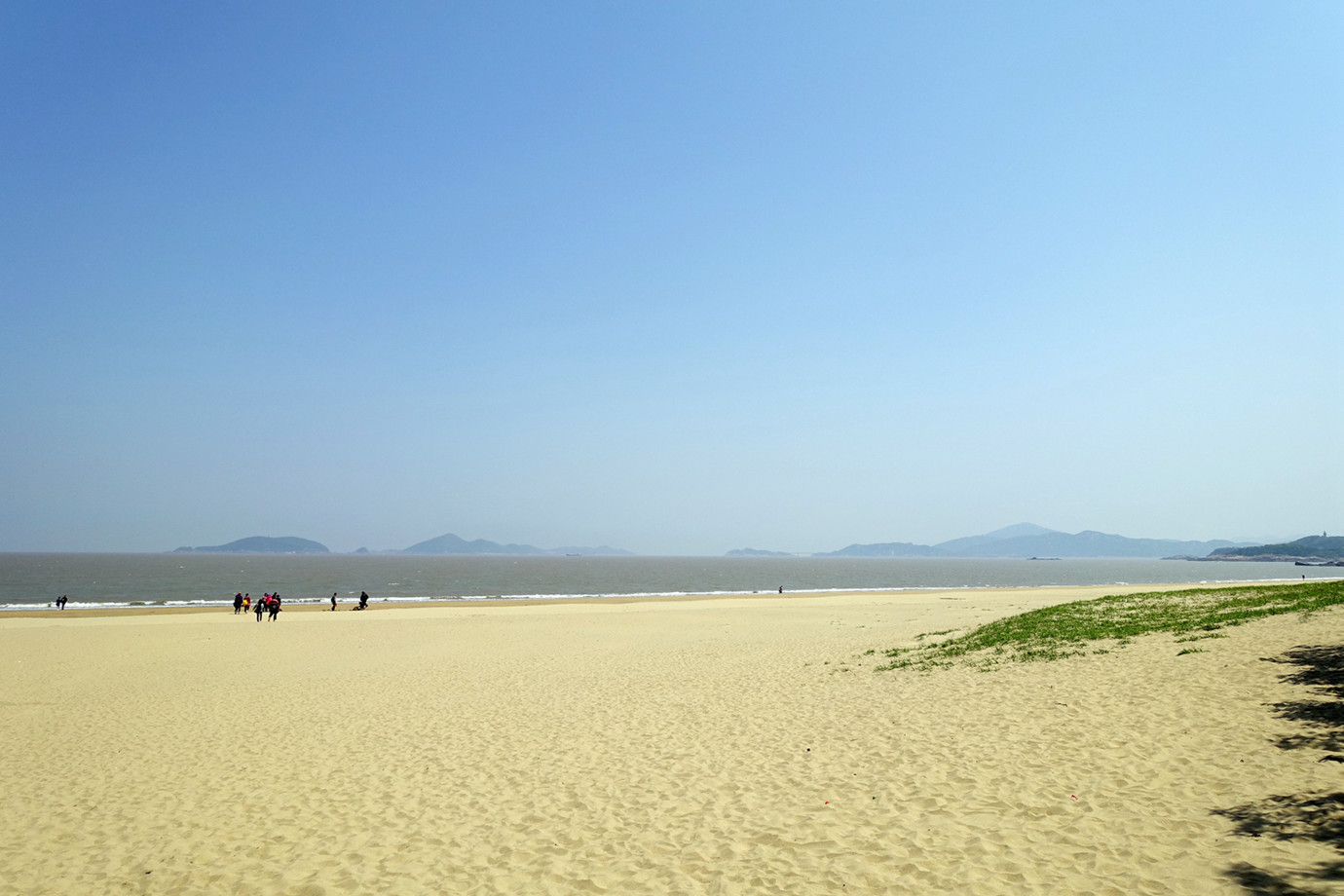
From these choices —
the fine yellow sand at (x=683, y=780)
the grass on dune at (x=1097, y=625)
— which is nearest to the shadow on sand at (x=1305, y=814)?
the fine yellow sand at (x=683, y=780)

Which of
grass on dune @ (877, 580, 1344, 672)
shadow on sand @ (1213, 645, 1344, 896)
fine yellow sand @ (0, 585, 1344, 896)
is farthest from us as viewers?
grass on dune @ (877, 580, 1344, 672)

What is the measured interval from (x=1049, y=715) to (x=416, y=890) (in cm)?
1099

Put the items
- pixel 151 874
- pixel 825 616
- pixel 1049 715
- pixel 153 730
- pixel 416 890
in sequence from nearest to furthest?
pixel 416 890, pixel 151 874, pixel 1049 715, pixel 153 730, pixel 825 616

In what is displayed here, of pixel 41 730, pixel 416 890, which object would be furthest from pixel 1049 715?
pixel 41 730

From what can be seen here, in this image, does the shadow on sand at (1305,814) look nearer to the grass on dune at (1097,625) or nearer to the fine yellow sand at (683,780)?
the fine yellow sand at (683,780)

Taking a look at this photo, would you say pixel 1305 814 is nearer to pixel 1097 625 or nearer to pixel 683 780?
pixel 683 780

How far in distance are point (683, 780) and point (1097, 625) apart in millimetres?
17513

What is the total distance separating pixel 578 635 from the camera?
3238 centimetres

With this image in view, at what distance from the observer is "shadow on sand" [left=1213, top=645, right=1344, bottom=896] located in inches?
251

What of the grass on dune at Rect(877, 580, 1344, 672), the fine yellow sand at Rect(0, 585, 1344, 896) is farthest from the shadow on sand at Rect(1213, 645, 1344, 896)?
the grass on dune at Rect(877, 580, 1344, 672)

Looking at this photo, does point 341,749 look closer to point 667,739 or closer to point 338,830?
point 338,830

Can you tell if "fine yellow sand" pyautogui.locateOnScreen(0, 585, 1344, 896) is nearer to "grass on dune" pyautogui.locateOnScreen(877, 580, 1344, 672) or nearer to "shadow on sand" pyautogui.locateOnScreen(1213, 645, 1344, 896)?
"shadow on sand" pyautogui.locateOnScreen(1213, 645, 1344, 896)

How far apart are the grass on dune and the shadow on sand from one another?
5.44 m

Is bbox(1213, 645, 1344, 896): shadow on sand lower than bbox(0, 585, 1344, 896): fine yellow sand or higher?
higher
